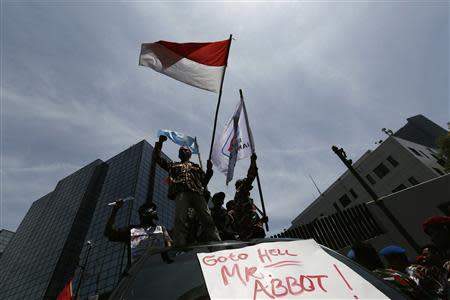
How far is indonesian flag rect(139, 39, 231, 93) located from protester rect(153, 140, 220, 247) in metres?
2.89

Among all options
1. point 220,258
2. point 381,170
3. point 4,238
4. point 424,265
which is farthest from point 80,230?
point 220,258

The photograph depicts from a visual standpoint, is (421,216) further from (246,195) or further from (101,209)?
(101,209)

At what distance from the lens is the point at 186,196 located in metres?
3.55

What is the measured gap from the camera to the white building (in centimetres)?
2658

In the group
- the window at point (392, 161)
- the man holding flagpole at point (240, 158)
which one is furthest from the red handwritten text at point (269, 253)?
the window at point (392, 161)

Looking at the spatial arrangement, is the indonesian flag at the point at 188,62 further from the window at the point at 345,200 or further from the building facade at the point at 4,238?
the building facade at the point at 4,238

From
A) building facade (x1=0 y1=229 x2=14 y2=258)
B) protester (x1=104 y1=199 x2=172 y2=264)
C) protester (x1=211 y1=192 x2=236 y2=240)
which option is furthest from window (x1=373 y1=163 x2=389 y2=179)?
building facade (x1=0 y1=229 x2=14 y2=258)

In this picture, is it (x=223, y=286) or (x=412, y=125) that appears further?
(x=412, y=125)

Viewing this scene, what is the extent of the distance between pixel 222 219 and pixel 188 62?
4172 millimetres

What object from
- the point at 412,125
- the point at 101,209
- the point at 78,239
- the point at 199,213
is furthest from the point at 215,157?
Result: the point at 412,125

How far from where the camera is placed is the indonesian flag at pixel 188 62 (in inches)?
252

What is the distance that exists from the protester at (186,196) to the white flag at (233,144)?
9.56ft

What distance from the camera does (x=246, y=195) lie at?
5566mm

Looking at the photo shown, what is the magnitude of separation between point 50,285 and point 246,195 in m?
57.0
